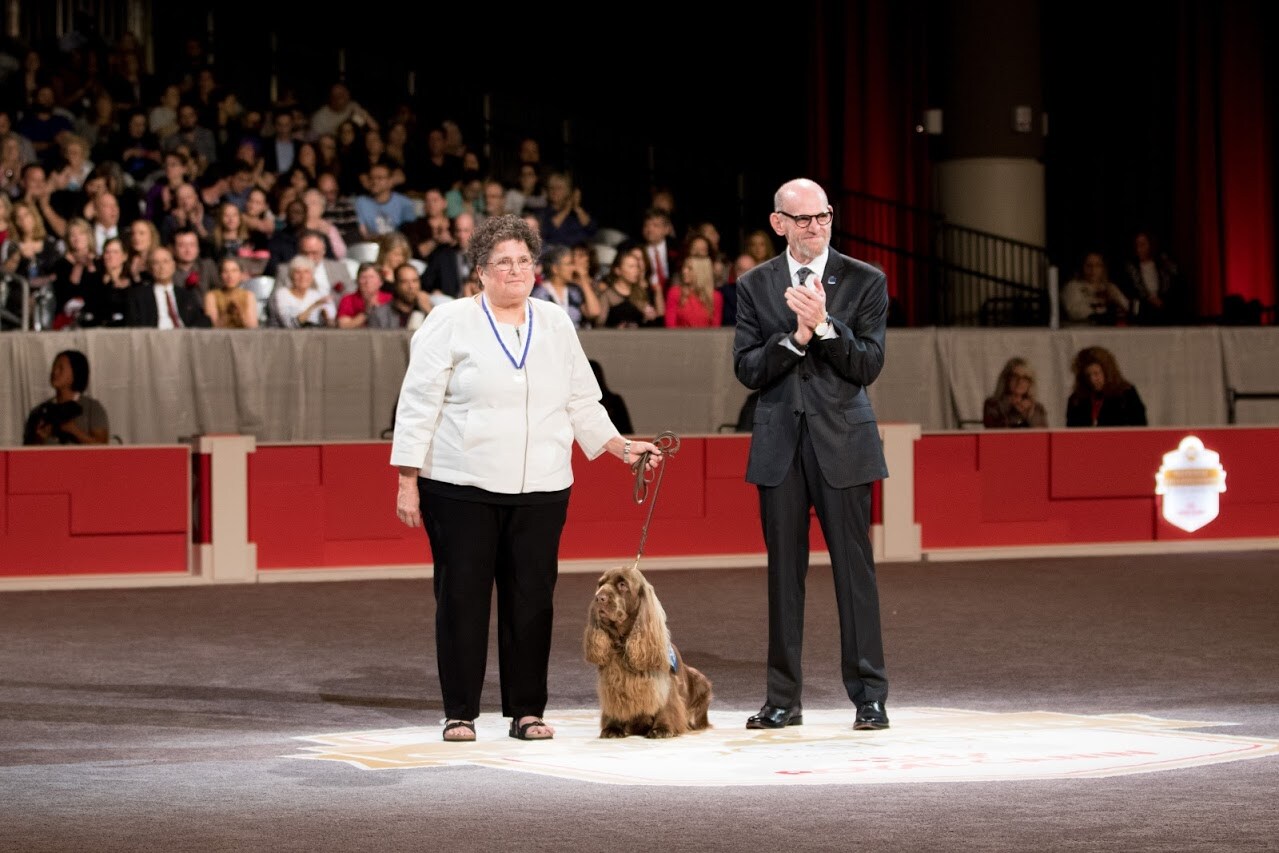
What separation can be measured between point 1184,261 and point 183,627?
14.4 meters

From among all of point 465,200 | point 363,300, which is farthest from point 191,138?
point 363,300

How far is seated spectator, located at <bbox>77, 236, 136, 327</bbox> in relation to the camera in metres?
14.7

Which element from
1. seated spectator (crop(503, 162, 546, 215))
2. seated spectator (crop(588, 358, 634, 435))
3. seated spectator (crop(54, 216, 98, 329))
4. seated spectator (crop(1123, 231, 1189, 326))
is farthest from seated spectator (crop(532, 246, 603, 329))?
seated spectator (crop(1123, 231, 1189, 326))

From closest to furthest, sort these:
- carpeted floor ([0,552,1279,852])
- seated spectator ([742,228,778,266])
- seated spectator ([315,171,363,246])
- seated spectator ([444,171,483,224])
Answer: carpeted floor ([0,552,1279,852])
seated spectator ([742,228,778,266])
seated spectator ([315,171,363,246])
seated spectator ([444,171,483,224])

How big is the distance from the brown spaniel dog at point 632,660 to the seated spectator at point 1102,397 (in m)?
8.80

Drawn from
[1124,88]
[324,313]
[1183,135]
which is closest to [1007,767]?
[324,313]

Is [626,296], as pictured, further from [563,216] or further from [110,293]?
[110,293]

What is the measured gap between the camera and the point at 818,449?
7.14 m

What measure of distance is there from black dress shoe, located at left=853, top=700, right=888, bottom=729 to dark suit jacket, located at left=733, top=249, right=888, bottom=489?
74 centimetres

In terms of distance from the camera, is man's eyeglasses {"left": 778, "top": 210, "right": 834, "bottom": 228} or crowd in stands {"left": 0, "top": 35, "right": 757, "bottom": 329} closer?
man's eyeglasses {"left": 778, "top": 210, "right": 834, "bottom": 228}

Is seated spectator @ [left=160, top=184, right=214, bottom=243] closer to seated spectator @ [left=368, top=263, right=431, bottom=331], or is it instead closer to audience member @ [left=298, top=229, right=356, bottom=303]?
audience member @ [left=298, top=229, right=356, bottom=303]

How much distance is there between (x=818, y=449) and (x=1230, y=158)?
16.3 metres

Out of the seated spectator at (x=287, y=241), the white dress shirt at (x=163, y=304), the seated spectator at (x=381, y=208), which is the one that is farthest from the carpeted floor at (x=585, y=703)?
the seated spectator at (x=381, y=208)

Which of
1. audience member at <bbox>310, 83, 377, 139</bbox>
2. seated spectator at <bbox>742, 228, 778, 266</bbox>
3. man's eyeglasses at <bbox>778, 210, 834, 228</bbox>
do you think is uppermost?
audience member at <bbox>310, 83, 377, 139</bbox>
